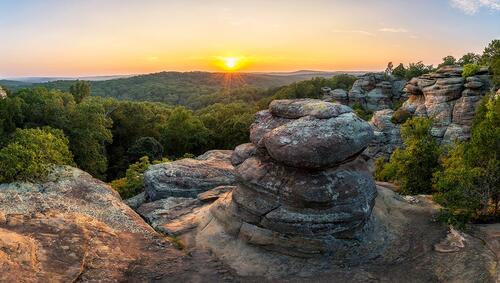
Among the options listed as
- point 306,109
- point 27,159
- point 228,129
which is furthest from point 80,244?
point 228,129

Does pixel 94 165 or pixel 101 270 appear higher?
pixel 101 270

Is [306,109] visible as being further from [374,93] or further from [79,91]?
[374,93]

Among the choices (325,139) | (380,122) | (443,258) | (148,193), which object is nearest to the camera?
(443,258)

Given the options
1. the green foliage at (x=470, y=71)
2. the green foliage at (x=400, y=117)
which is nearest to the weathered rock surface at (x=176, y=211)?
the green foliage at (x=400, y=117)

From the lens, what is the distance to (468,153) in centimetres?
2312

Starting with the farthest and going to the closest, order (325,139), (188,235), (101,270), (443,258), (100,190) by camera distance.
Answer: (100,190) → (188,235) → (325,139) → (443,258) → (101,270)

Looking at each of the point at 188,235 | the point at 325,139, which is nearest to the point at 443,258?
the point at 325,139

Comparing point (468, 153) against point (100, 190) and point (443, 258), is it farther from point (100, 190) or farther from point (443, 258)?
point (100, 190)

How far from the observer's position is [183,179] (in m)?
30.4

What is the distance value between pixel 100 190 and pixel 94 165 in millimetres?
25259

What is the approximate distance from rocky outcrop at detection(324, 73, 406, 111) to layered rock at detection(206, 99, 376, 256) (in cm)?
6356

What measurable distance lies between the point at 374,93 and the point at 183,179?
63.4 m

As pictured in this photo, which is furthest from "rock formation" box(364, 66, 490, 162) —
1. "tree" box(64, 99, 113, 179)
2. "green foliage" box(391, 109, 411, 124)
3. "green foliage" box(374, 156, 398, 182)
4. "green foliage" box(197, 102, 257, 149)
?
"tree" box(64, 99, 113, 179)

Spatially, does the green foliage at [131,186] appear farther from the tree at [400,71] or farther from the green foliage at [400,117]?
the tree at [400,71]
